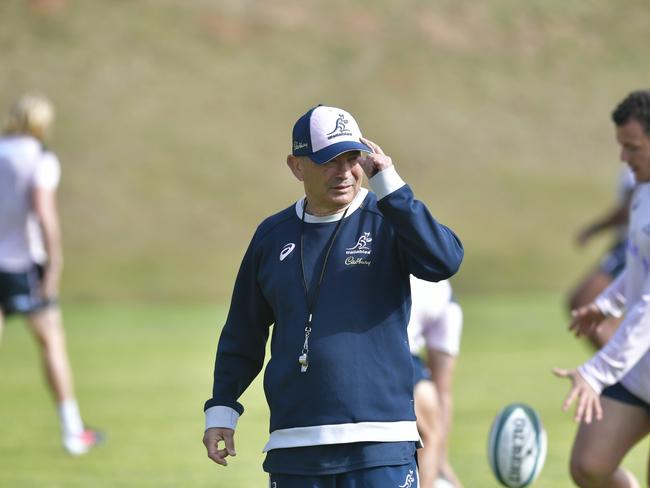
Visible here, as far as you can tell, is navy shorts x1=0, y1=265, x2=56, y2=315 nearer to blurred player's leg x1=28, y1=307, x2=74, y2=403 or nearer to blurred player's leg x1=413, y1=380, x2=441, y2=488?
blurred player's leg x1=28, y1=307, x2=74, y2=403

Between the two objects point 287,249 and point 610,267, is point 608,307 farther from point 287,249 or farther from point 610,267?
point 610,267

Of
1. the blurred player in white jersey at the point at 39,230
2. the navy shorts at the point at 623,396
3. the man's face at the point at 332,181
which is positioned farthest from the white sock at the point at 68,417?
the man's face at the point at 332,181

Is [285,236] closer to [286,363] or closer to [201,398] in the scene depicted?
[286,363]

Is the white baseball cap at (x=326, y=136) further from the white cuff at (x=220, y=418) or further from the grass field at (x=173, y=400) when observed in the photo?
the grass field at (x=173, y=400)

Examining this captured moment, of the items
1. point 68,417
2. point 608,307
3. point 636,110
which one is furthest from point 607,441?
point 68,417

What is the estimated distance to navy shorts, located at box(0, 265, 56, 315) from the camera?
9.55 meters

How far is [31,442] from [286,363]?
604 cm

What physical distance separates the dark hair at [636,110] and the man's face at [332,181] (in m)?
1.66

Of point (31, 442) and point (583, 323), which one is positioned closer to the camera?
point (583, 323)

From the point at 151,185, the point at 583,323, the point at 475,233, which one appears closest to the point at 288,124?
the point at 151,185

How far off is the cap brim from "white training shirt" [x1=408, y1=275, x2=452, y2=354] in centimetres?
238

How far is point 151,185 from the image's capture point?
39.1m

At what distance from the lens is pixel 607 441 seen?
5.73m

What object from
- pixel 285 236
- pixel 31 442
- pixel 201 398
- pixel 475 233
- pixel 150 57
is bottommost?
pixel 285 236
